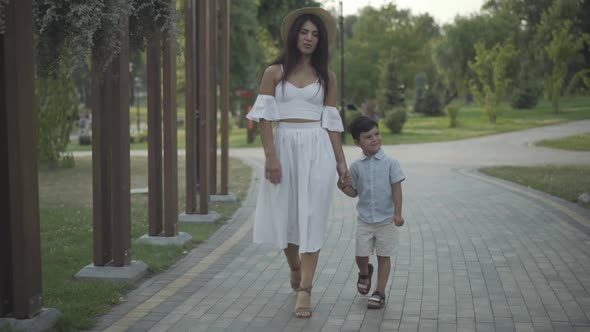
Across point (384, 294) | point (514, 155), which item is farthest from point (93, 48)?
point (514, 155)

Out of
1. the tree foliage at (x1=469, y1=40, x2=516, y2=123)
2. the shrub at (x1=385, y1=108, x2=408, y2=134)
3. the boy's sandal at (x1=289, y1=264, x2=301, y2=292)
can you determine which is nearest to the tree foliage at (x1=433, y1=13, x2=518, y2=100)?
the tree foliage at (x1=469, y1=40, x2=516, y2=123)

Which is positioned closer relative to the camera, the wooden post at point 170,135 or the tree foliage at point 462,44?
the wooden post at point 170,135

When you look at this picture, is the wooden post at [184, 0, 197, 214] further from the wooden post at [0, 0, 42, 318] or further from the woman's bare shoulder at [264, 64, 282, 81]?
the wooden post at [0, 0, 42, 318]

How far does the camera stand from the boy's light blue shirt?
19.1 ft

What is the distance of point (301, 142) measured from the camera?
18.5 feet

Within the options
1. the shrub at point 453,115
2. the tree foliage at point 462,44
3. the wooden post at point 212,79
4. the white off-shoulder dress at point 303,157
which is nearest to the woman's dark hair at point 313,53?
the white off-shoulder dress at point 303,157

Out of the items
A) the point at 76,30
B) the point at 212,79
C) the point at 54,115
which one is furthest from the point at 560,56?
the point at 76,30

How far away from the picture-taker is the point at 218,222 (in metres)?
10.1

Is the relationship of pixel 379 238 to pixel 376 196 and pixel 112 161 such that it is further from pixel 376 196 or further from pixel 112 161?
pixel 112 161

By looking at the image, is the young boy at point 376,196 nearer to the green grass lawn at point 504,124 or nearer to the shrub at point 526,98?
the green grass lawn at point 504,124

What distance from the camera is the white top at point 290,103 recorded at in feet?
18.5

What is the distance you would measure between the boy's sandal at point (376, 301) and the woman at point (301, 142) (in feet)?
1.49

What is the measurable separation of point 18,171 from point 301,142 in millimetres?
1913

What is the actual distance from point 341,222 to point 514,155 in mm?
14365
